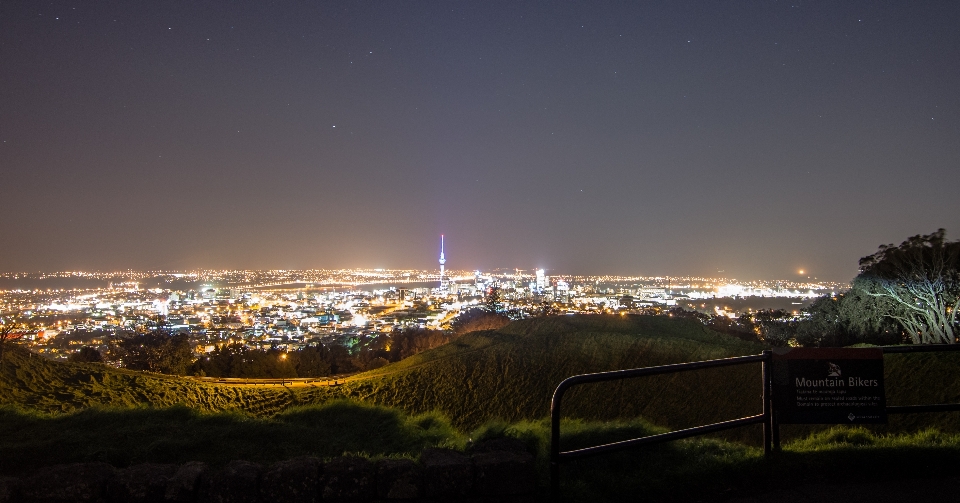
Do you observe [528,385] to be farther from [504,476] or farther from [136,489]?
[136,489]

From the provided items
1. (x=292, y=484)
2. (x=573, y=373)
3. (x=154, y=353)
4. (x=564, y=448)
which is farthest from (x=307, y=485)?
(x=154, y=353)

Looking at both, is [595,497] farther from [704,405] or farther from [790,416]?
[704,405]

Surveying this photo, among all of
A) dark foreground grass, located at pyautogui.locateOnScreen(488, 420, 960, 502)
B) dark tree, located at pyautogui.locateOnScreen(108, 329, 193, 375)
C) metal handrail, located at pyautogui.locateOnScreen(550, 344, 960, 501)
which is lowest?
dark tree, located at pyautogui.locateOnScreen(108, 329, 193, 375)

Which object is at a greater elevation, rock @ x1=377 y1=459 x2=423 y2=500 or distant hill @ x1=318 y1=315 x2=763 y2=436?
rock @ x1=377 y1=459 x2=423 y2=500

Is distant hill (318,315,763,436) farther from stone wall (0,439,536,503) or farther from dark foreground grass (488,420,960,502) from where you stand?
stone wall (0,439,536,503)

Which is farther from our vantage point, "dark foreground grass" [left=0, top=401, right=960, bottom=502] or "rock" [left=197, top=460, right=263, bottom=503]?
"dark foreground grass" [left=0, top=401, right=960, bottom=502]

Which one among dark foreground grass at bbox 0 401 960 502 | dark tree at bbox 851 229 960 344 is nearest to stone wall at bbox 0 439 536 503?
dark foreground grass at bbox 0 401 960 502

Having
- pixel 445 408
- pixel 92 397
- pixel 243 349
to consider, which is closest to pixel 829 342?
pixel 445 408
